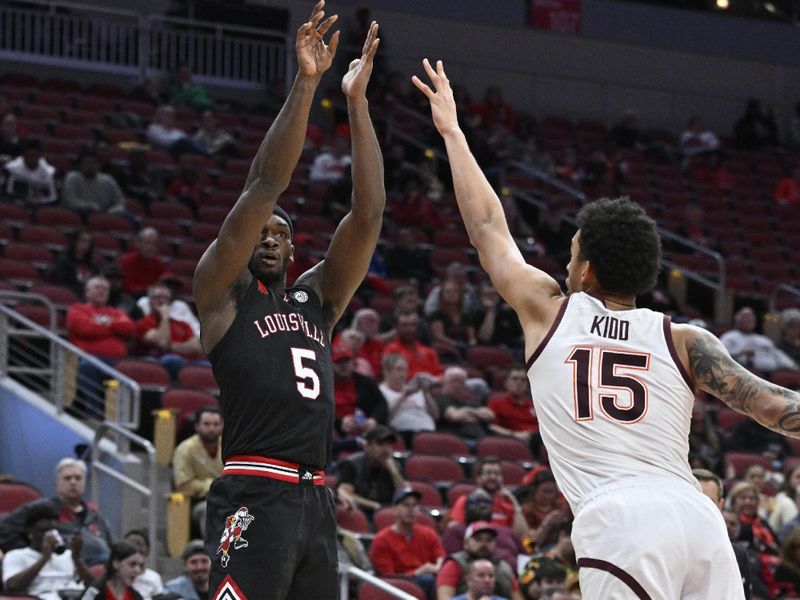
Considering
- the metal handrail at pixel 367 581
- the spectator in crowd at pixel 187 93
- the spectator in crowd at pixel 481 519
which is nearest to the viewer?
the metal handrail at pixel 367 581

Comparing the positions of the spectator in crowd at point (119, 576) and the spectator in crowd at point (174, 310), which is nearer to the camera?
the spectator in crowd at point (119, 576)

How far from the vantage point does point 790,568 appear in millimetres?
10344

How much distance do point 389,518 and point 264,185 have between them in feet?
19.7

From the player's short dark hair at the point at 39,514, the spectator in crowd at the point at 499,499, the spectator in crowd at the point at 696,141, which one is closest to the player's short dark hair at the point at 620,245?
the player's short dark hair at the point at 39,514

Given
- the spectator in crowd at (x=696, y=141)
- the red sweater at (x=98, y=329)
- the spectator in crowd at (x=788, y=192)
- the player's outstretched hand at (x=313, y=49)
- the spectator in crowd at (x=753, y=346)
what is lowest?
the spectator in crowd at (x=753, y=346)

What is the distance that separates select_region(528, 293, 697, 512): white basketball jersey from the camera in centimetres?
427

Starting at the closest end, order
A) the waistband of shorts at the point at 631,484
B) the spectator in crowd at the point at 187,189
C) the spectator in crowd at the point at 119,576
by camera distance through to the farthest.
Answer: the waistband of shorts at the point at 631,484 < the spectator in crowd at the point at 119,576 < the spectator in crowd at the point at 187,189

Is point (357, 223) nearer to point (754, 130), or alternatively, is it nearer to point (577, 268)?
point (577, 268)

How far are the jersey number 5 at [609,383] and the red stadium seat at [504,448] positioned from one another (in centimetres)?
823

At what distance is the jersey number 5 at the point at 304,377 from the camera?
522cm

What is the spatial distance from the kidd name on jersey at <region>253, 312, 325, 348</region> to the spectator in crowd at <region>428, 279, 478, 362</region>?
29.6 feet

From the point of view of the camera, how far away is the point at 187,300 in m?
13.3

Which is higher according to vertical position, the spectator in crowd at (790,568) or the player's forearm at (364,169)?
the player's forearm at (364,169)

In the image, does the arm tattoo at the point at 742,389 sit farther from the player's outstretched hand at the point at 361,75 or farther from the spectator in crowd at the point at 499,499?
the spectator in crowd at the point at 499,499
